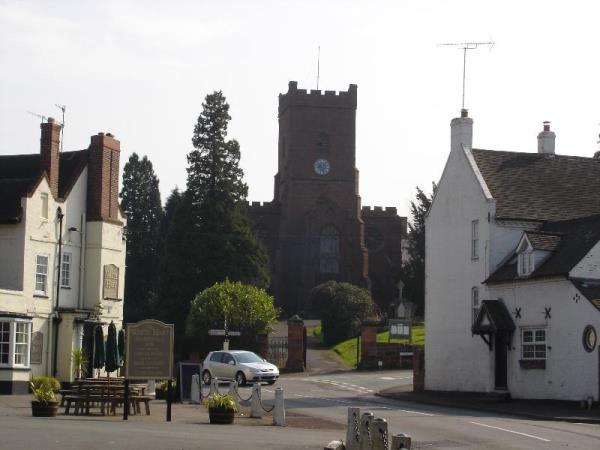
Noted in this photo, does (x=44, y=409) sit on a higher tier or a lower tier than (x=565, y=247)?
lower

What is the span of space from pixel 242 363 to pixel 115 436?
2458 cm

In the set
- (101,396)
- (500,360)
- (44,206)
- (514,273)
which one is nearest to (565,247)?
(514,273)

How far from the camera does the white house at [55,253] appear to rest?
44.8m

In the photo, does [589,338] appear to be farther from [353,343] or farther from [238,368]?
[353,343]

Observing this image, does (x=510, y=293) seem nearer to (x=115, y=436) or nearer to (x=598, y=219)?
(x=598, y=219)

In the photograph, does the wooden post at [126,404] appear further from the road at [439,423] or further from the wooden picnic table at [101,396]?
the road at [439,423]

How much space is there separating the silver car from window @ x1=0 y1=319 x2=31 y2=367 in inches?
279

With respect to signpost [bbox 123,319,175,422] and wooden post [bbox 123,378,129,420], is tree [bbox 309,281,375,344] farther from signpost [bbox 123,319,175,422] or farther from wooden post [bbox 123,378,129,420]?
signpost [bbox 123,319,175,422]

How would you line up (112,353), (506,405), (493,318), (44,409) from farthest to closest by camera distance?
1. (493,318)
2. (112,353)
3. (506,405)
4. (44,409)

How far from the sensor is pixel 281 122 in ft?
362

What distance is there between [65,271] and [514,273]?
18.6m

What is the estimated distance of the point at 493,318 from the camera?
41.7 m

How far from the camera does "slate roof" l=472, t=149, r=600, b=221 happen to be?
44.5 meters

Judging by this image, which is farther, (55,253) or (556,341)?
(55,253)
